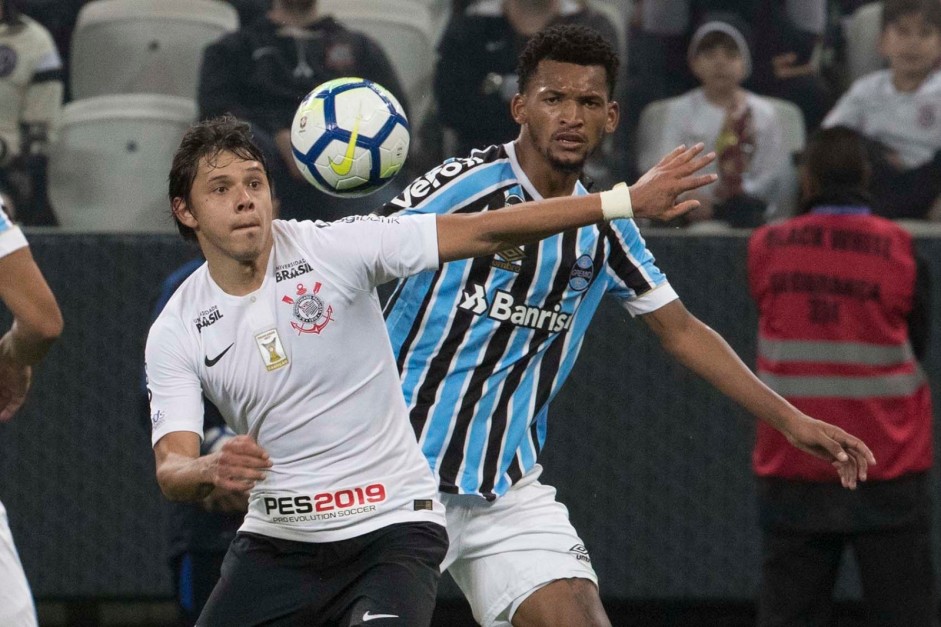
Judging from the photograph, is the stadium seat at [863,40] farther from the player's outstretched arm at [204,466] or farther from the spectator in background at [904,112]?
the player's outstretched arm at [204,466]

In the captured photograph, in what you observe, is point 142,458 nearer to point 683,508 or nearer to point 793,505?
point 683,508

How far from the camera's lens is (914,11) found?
754 centimetres

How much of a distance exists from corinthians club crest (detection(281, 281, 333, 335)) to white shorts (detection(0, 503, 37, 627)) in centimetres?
95

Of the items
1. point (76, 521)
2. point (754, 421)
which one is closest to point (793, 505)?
point (754, 421)

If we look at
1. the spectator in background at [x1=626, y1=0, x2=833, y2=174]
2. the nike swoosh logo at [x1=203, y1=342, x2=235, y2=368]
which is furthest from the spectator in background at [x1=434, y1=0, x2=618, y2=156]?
the nike swoosh logo at [x1=203, y1=342, x2=235, y2=368]

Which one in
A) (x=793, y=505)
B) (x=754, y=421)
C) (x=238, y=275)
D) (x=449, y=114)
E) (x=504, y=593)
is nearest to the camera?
(x=238, y=275)

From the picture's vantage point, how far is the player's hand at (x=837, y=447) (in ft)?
14.3

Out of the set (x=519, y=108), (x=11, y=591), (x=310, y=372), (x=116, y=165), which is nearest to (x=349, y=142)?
(x=519, y=108)

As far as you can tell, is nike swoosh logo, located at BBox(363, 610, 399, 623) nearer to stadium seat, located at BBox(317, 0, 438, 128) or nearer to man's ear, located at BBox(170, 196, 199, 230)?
man's ear, located at BBox(170, 196, 199, 230)

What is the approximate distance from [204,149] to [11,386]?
1.07 m

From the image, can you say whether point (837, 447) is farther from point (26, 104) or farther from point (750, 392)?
point (26, 104)

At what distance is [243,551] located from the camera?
4.09 metres

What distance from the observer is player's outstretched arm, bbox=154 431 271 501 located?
3.40 m

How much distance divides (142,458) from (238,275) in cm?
352
